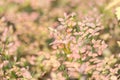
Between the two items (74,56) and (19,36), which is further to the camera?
(19,36)

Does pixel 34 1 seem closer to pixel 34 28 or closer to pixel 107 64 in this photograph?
pixel 34 28

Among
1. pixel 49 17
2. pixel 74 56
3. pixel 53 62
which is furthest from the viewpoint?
pixel 49 17

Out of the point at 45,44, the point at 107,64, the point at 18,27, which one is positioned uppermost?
the point at 18,27

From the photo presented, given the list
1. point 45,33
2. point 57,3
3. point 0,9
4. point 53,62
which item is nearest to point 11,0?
point 0,9

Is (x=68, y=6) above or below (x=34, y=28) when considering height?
above

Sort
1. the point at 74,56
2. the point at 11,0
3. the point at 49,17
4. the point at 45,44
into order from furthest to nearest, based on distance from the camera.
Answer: the point at 11,0 → the point at 49,17 → the point at 45,44 → the point at 74,56

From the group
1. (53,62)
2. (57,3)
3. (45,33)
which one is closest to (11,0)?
(57,3)

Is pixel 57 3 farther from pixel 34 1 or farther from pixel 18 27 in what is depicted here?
pixel 18 27

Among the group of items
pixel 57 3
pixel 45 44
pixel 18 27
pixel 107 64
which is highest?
pixel 57 3

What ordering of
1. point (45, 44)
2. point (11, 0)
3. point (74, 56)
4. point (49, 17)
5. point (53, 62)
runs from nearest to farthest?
point (74, 56)
point (53, 62)
point (45, 44)
point (49, 17)
point (11, 0)
